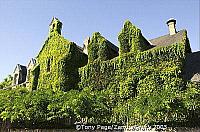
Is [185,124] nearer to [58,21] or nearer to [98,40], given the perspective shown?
[98,40]

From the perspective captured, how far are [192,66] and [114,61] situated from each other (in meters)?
7.22

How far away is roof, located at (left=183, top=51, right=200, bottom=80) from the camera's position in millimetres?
21312

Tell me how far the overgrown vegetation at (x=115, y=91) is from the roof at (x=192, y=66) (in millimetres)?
2012

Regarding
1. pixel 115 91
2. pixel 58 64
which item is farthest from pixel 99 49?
pixel 115 91

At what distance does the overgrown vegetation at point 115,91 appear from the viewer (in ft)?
58.2

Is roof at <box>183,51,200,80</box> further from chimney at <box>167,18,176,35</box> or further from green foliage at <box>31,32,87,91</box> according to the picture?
green foliage at <box>31,32,87,91</box>

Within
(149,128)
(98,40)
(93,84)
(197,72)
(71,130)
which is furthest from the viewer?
(98,40)

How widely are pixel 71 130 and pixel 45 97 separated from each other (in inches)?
142

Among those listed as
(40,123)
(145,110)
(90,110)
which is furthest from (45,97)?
(145,110)

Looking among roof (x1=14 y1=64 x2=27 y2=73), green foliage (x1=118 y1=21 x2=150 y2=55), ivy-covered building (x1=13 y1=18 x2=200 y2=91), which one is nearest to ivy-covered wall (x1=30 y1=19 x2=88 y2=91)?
ivy-covered building (x1=13 y1=18 x2=200 y2=91)

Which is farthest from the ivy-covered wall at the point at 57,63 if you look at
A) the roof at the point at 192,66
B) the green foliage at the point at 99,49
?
the roof at the point at 192,66

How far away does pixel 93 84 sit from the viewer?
2397cm

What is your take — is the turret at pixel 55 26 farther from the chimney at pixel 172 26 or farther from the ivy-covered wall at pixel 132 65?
the chimney at pixel 172 26

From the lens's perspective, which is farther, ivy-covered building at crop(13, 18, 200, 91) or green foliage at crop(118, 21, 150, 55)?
green foliage at crop(118, 21, 150, 55)
